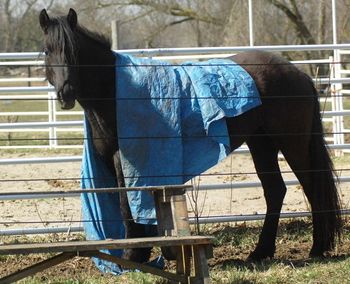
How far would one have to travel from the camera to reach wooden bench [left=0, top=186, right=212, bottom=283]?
412 cm

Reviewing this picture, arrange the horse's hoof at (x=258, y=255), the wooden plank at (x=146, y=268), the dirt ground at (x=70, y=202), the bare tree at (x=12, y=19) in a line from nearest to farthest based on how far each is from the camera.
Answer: the wooden plank at (x=146, y=268) → the horse's hoof at (x=258, y=255) → the dirt ground at (x=70, y=202) → the bare tree at (x=12, y=19)

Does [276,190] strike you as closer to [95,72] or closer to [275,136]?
[275,136]

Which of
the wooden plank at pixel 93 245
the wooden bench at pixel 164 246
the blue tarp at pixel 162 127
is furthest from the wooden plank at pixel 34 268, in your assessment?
the blue tarp at pixel 162 127

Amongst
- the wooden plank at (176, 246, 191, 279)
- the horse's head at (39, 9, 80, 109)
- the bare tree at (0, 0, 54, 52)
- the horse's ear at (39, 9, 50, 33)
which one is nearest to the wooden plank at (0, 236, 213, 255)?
the wooden plank at (176, 246, 191, 279)

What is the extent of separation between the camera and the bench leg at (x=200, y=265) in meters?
4.20

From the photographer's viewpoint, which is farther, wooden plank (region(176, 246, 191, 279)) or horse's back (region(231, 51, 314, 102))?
horse's back (region(231, 51, 314, 102))

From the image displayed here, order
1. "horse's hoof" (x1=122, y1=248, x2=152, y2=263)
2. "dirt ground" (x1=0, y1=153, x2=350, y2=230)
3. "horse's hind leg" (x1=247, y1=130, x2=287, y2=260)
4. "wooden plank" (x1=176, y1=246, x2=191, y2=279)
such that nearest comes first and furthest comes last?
1. "wooden plank" (x1=176, y1=246, x2=191, y2=279)
2. "horse's hoof" (x1=122, y1=248, x2=152, y2=263)
3. "horse's hind leg" (x1=247, y1=130, x2=287, y2=260)
4. "dirt ground" (x1=0, y1=153, x2=350, y2=230)

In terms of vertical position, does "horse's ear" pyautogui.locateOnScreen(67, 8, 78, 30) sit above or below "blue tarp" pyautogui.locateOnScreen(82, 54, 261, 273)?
above

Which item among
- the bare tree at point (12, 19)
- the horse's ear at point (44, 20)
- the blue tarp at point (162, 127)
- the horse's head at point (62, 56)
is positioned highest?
the bare tree at point (12, 19)

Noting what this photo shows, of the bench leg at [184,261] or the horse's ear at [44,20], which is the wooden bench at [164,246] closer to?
the bench leg at [184,261]

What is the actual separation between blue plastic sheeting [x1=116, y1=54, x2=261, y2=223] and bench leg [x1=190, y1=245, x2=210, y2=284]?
1032 mm

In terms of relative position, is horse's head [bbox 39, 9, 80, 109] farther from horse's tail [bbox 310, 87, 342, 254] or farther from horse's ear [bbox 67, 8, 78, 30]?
horse's tail [bbox 310, 87, 342, 254]

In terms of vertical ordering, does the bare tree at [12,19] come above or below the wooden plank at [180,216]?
above

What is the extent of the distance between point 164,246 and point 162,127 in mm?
1194
